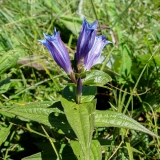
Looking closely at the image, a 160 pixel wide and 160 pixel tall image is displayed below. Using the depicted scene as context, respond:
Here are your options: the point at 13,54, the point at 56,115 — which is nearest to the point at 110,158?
the point at 56,115

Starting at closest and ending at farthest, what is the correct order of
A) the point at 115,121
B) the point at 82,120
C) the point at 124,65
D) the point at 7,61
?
the point at 82,120 → the point at 115,121 → the point at 7,61 → the point at 124,65

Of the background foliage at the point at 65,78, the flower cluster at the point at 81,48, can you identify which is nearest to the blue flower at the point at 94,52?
the flower cluster at the point at 81,48

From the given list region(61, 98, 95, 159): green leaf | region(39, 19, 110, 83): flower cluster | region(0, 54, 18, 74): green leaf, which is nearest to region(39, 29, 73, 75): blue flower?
region(39, 19, 110, 83): flower cluster

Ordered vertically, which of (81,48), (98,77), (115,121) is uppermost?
(81,48)

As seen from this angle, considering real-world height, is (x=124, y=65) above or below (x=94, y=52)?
below

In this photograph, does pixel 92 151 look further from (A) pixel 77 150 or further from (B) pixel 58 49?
(B) pixel 58 49

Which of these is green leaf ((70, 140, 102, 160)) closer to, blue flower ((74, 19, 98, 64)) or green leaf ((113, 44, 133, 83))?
blue flower ((74, 19, 98, 64))

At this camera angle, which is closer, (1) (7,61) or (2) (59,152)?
(2) (59,152)

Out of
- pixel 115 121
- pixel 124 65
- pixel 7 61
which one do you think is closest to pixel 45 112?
pixel 115 121
